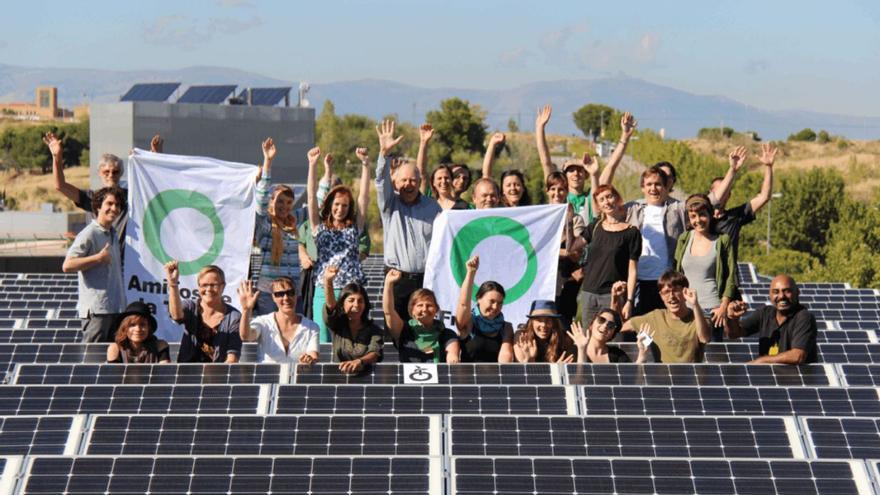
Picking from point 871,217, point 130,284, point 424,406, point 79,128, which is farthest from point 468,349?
point 79,128

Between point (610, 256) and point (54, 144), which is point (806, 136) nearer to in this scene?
point (610, 256)

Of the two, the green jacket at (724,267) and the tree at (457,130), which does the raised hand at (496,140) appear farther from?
the tree at (457,130)

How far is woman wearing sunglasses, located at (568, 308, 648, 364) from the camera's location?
1317 centimetres

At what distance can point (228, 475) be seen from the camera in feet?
34.4

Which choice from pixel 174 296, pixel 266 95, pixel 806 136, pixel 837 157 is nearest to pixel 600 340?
pixel 174 296

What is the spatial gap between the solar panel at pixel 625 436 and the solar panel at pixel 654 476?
69 centimetres

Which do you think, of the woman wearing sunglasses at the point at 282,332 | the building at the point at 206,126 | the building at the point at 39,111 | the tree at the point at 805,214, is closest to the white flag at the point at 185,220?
the woman wearing sunglasses at the point at 282,332

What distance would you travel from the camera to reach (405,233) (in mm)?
14898

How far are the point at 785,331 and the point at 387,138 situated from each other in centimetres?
441

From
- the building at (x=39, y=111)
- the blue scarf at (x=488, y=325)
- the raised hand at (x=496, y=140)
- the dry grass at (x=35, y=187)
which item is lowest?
the building at (x=39, y=111)

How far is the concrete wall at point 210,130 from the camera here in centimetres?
8131

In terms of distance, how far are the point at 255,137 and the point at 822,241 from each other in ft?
102

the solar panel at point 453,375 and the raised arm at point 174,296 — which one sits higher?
the raised arm at point 174,296

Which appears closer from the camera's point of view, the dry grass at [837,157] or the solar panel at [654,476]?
the solar panel at [654,476]
